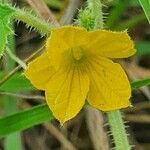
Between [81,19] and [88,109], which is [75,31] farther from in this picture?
[88,109]

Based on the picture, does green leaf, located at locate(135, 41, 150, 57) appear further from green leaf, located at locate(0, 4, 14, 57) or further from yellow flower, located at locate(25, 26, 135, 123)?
green leaf, located at locate(0, 4, 14, 57)

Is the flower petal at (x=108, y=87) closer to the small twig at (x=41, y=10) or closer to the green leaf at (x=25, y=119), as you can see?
A: the green leaf at (x=25, y=119)

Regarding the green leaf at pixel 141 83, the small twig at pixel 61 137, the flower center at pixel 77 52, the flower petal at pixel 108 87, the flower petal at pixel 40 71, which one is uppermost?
the flower petal at pixel 40 71

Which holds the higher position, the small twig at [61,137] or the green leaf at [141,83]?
the green leaf at [141,83]

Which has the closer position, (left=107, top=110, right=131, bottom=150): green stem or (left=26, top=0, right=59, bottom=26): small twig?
(left=107, top=110, right=131, bottom=150): green stem

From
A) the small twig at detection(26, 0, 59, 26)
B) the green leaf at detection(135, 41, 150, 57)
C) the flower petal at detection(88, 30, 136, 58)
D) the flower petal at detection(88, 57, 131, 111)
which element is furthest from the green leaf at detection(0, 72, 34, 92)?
the green leaf at detection(135, 41, 150, 57)

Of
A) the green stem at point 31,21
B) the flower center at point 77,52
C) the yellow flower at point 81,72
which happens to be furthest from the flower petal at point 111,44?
the green stem at point 31,21

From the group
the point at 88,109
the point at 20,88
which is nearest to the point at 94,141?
the point at 88,109
